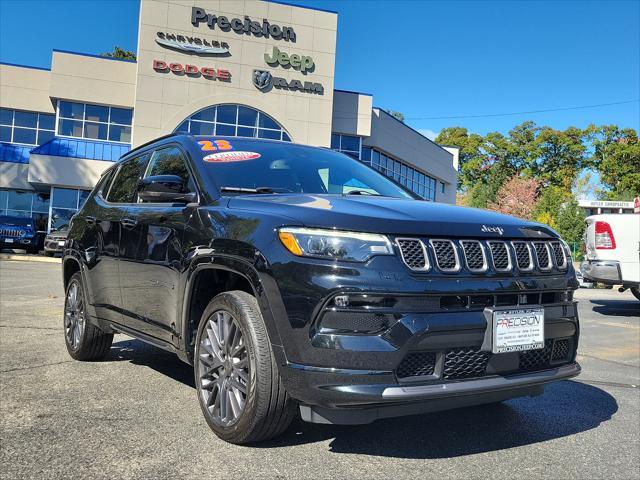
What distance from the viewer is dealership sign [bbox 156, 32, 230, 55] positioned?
2916 cm

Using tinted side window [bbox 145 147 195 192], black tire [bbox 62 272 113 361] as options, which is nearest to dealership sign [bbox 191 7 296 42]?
black tire [bbox 62 272 113 361]

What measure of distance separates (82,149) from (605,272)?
27.3 m

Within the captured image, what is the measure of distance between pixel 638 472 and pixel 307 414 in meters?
1.77

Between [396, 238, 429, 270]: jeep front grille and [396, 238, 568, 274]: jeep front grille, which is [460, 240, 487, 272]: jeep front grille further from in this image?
[396, 238, 429, 270]: jeep front grille

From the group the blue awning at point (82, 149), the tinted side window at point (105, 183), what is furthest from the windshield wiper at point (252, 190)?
the blue awning at point (82, 149)

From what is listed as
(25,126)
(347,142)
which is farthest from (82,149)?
(347,142)

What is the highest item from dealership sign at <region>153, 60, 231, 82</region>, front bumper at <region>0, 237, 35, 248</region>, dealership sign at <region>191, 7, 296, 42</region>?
dealership sign at <region>191, 7, 296, 42</region>

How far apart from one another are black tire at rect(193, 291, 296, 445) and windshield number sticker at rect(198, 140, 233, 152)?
3.77 ft

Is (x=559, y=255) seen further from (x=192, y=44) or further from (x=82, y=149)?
(x=82, y=149)

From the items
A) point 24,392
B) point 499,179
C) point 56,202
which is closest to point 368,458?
point 24,392

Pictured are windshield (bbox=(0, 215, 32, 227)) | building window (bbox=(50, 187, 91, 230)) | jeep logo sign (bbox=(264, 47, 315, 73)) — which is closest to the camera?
windshield (bbox=(0, 215, 32, 227))

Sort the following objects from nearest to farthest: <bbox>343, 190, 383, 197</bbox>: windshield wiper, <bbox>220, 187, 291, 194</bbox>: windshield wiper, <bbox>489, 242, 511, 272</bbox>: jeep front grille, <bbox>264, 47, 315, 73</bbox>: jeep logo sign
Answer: <bbox>489, 242, 511, 272</bbox>: jeep front grille → <bbox>220, 187, 291, 194</bbox>: windshield wiper → <bbox>343, 190, 383, 197</bbox>: windshield wiper → <bbox>264, 47, 315, 73</bbox>: jeep logo sign

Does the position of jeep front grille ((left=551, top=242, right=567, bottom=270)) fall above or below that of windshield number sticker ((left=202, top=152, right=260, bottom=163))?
below

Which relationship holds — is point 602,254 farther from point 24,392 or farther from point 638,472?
point 24,392
